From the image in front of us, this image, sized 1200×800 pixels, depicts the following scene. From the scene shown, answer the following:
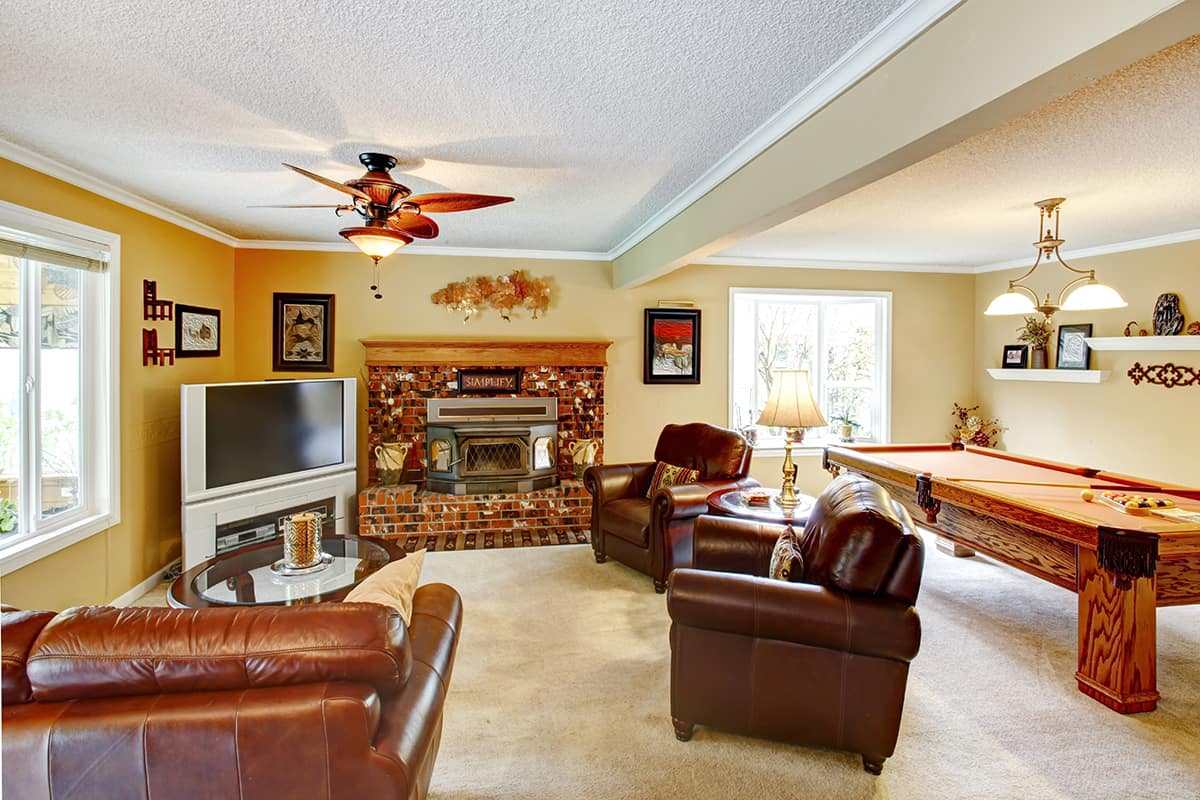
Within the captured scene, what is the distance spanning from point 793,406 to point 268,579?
2748mm

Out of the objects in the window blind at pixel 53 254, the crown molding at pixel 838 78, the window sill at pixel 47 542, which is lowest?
the window sill at pixel 47 542

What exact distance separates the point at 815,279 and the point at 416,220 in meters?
4.28

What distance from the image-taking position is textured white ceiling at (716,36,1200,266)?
230cm

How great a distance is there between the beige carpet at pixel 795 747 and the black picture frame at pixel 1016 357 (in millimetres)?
2688

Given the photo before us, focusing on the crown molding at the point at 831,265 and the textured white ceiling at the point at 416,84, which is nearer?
the textured white ceiling at the point at 416,84

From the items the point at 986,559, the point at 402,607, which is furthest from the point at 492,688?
the point at 986,559

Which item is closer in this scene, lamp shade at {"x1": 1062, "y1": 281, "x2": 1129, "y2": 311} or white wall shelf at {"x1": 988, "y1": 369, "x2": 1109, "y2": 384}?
lamp shade at {"x1": 1062, "y1": 281, "x2": 1129, "y2": 311}

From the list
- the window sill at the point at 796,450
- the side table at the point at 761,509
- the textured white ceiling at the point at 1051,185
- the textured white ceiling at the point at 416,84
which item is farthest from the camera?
the window sill at the point at 796,450

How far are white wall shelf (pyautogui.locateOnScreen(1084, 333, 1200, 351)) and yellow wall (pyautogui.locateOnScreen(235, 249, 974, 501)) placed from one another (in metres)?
1.36

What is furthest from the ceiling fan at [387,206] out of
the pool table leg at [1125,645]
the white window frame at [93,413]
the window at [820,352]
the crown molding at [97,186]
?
the window at [820,352]

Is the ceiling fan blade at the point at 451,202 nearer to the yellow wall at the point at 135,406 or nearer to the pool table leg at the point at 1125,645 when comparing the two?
the yellow wall at the point at 135,406

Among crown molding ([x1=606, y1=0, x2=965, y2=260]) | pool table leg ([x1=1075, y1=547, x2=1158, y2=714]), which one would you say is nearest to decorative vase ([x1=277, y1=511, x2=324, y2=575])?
crown molding ([x1=606, y1=0, x2=965, y2=260])

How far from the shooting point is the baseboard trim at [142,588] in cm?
373

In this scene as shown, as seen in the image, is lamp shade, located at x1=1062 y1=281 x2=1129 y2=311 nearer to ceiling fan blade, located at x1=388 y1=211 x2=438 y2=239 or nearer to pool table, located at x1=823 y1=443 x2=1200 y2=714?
pool table, located at x1=823 y1=443 x2=1200 y2=714
